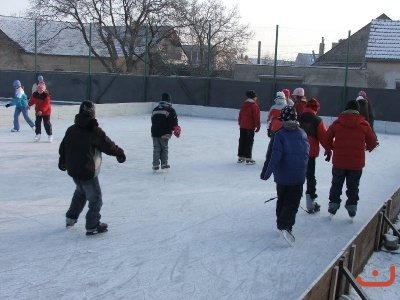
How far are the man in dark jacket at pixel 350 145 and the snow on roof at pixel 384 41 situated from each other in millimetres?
18148

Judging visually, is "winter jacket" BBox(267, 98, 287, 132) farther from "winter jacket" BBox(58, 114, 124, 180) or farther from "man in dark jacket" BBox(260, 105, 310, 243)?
"winter jacket" BBox(58, 114, 124, 180)

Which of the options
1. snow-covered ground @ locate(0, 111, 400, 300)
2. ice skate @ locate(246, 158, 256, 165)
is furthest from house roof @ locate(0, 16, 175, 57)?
snow-covered ground @ locate(0, 111, 400, 300)

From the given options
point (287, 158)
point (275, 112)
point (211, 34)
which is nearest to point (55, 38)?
point (211, 34)

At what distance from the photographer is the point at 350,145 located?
6434 millimetres

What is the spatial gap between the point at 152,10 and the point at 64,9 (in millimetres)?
5803

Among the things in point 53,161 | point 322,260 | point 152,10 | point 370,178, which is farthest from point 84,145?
point 152,10

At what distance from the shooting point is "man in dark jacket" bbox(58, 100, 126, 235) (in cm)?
552

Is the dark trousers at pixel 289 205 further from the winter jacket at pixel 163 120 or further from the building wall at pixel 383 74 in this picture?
the building wall at pixel 383 74

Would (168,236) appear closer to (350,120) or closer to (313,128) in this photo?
(313,128)

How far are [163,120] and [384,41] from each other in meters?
17.7

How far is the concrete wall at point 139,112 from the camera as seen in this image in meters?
15.4

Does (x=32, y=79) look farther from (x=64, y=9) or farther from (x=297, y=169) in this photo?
(x=297, y=169)

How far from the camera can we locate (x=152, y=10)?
37.0 metres

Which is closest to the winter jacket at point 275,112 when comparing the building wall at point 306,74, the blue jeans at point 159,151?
the blue jeans at point 159,151
